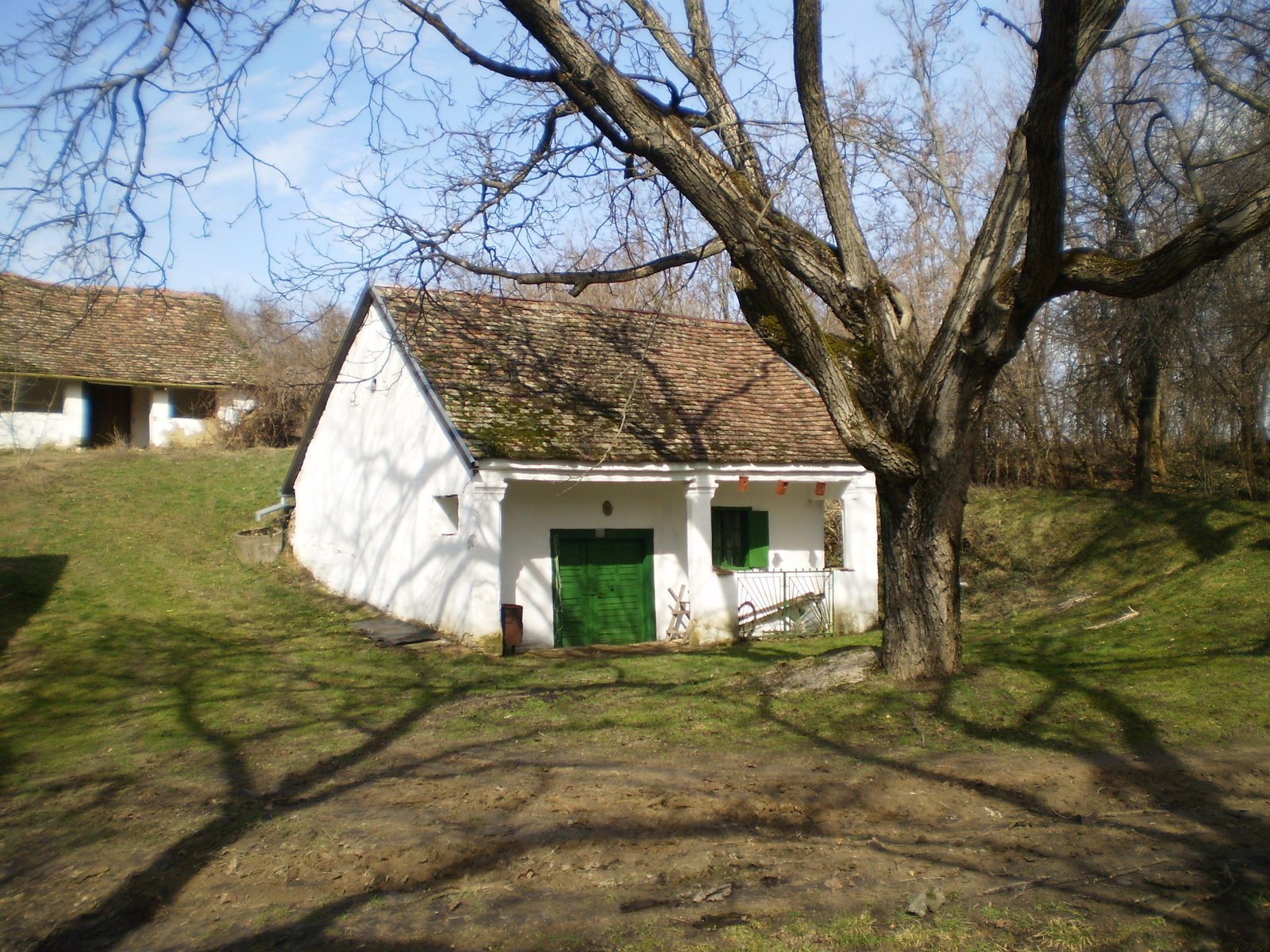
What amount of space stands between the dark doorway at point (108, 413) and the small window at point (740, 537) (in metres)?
18.5

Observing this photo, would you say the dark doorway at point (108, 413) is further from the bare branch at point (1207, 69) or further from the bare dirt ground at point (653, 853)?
the bare branch at point (1207, 69)

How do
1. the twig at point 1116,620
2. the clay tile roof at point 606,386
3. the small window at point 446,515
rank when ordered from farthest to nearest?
1. the small window at point 446,515
2. the clay tile roof at point 606,386
3. the twig at point 1116,620

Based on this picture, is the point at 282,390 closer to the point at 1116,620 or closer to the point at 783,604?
the point at 783,604

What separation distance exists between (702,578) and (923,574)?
253 inches

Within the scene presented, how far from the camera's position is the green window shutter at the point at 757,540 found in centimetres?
1564

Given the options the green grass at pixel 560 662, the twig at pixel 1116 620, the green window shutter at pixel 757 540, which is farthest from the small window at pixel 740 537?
the twig at pixel 1116 620

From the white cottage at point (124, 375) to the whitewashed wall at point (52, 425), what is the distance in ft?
0.07

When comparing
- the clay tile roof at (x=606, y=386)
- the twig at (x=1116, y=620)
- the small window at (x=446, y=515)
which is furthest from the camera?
the small window at (x=446, y=515)

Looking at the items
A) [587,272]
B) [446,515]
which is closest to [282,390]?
[446,515]

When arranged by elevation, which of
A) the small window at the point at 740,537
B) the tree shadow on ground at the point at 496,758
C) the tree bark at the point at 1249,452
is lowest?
the tree shadow on ground at the point at 496,758

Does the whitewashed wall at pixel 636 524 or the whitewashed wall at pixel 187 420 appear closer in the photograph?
the whitewashed wall at pixel 636 524

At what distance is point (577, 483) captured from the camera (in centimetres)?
1394

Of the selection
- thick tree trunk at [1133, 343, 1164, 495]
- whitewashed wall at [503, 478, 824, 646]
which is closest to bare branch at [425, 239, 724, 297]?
whitewashed wall at [503, 478, 824, 646]

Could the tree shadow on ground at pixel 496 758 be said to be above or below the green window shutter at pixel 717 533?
below
